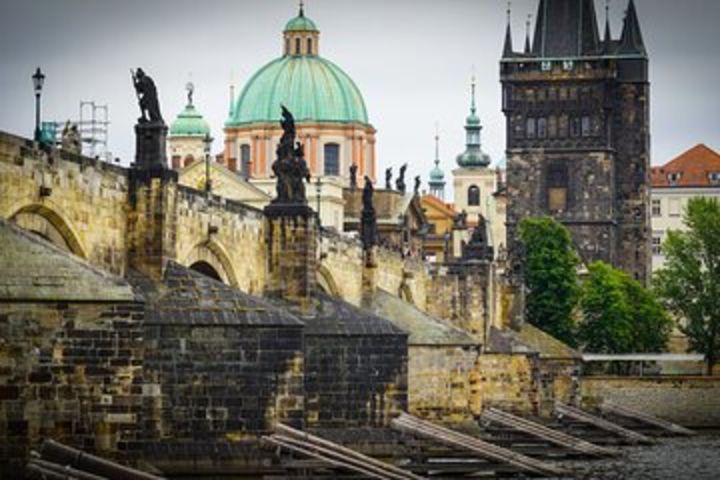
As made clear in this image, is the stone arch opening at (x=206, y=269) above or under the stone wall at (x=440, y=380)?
above

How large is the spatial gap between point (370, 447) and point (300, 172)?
8.10 metres

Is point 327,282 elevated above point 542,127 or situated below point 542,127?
below

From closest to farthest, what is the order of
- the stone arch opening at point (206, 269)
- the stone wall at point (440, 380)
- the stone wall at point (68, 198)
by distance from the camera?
the stone wall at point (68, 198)
the stone arch opening at point (206, 269)
the stone wall at point (440, 380)

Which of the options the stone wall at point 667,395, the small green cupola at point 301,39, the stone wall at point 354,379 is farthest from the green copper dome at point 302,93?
the stone wall at point 354,379

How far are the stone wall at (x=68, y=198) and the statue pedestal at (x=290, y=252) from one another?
12.2 meters

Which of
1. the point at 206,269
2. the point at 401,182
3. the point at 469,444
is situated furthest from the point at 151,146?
the point at 401,182

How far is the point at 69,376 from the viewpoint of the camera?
41.0 m

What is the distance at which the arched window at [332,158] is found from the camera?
165 m

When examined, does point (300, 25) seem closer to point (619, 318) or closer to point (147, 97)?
point (619, 318)

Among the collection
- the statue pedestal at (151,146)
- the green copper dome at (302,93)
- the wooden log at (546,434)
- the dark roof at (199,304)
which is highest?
the green copper dome at (302,93)

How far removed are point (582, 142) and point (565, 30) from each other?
936 cm

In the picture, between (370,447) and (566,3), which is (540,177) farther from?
(370,447)

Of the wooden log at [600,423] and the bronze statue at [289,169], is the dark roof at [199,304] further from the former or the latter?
the wooden log at [600,423]

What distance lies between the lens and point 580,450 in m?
82.0
